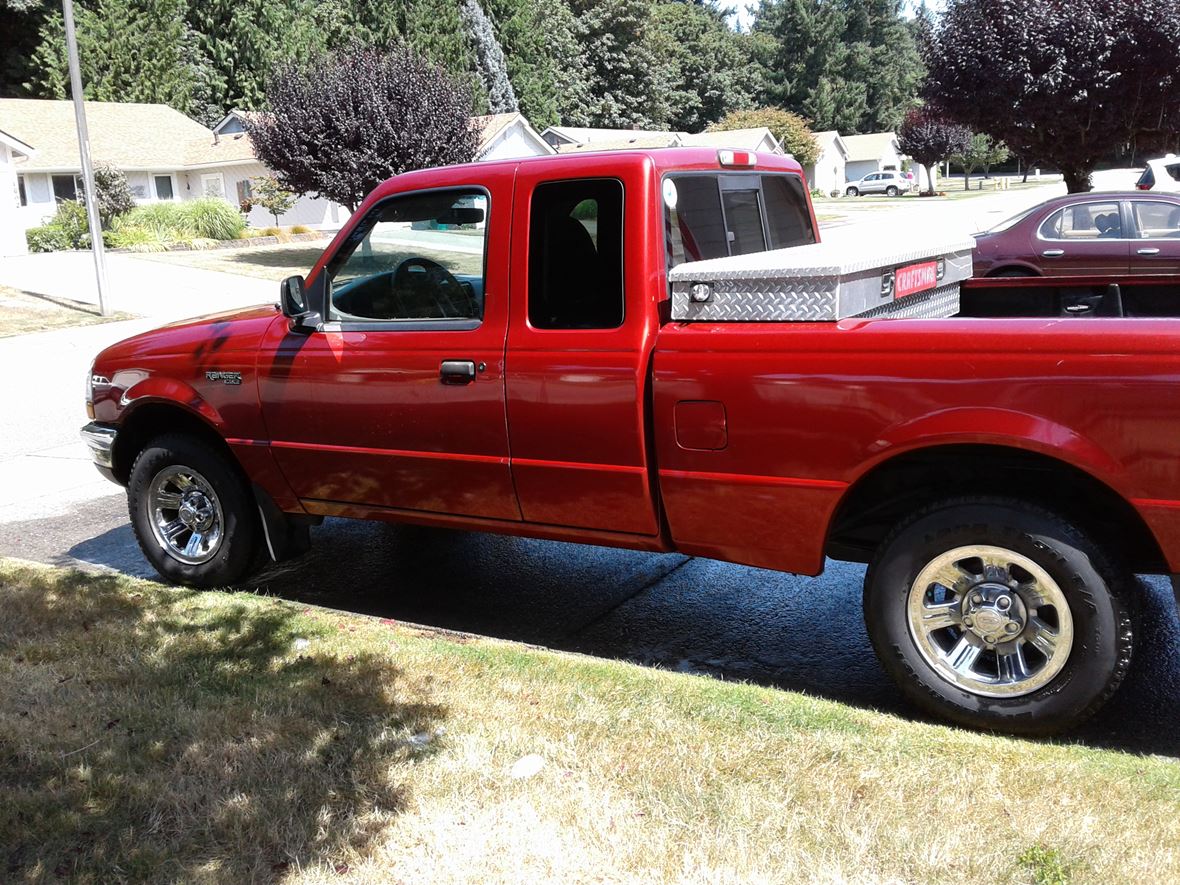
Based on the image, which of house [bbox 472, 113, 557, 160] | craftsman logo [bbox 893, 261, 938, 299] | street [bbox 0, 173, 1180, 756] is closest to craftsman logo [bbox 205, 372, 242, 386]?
street [bbox 0, 173, 1180, 756]

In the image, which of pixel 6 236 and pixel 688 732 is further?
pixel 6 236

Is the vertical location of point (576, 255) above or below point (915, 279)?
above

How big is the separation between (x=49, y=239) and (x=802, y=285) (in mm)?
36441

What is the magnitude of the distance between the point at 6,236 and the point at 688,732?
36.2 m

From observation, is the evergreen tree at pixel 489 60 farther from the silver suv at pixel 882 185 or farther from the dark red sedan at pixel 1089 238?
the dark red sedan at pixel 1089 238

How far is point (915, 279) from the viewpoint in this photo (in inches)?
183

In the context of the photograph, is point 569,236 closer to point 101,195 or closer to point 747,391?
point 747,391

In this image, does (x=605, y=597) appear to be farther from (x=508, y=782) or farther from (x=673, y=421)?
(x=508, y=782)

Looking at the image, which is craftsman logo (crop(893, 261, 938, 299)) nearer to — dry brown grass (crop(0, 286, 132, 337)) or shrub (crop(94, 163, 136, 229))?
dry brown grass (crop(0, 286, 132, 337))

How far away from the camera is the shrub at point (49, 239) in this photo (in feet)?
116

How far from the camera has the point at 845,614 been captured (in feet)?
17.5

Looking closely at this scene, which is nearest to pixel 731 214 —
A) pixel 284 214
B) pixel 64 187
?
pixel 64 187

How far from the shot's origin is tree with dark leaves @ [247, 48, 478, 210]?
28672 millimetres

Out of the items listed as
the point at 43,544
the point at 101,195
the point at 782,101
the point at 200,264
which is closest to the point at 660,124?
the point at 782,101
